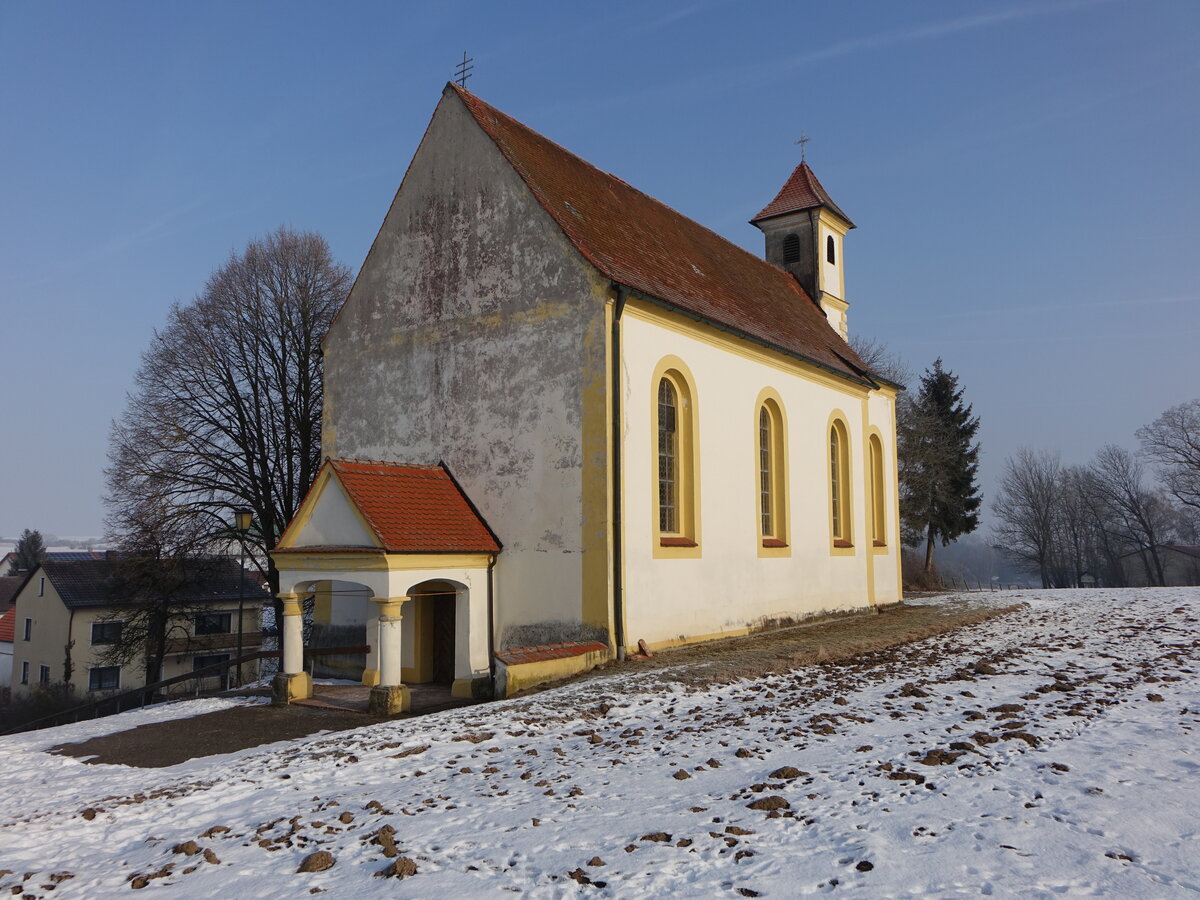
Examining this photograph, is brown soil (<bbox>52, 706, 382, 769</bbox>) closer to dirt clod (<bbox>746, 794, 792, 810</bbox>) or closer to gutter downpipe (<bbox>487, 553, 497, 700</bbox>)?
gutter downpipe (<bbox>487, 553, 497, 700</bbox>)

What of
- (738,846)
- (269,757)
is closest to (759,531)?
(269,757)

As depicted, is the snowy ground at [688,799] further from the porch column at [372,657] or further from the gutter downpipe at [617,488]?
the porch column at [372,657]

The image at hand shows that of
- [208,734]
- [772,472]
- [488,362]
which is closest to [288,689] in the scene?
[208,734]

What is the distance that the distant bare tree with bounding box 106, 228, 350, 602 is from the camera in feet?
83.4

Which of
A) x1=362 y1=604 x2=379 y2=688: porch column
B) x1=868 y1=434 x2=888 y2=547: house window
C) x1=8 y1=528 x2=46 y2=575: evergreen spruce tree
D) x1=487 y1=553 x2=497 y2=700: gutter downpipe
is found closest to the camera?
x1=487 y1=553 x2=497 y2=700: gutter downpipe

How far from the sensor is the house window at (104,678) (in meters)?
41.0

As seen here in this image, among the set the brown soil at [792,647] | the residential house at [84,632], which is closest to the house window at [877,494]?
the brown soil at [792,647]

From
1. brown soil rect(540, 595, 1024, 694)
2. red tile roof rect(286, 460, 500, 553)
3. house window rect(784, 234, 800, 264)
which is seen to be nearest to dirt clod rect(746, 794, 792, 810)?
brown soil rect(540, 595, 1024, 694)

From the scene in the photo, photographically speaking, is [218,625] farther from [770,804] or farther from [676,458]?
[770,804]

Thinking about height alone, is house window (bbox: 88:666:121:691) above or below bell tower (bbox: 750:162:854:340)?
below

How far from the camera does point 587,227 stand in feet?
51.5

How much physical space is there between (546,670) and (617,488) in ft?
9.78

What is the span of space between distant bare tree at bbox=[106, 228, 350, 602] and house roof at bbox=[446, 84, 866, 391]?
12.3 m

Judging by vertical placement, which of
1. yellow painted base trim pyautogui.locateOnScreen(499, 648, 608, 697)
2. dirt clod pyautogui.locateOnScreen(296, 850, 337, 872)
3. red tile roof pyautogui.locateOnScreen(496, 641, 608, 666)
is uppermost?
red tile roof pyautogui.locateOnScreen(496, 641, 608, 666)
